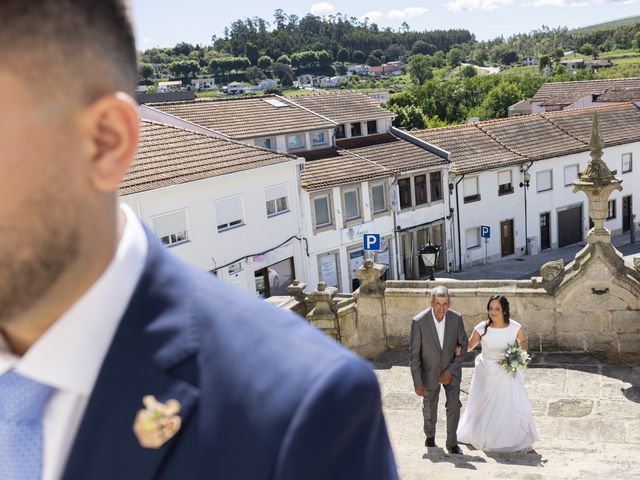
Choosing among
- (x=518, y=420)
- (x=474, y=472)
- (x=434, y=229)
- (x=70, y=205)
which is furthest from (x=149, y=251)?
(x=434, y=229)

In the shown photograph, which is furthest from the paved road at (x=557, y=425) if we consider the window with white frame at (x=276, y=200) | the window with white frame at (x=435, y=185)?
the window with white frame at (x=435, y=185)

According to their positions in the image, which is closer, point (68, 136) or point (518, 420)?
point (68, 136)

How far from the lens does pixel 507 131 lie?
3659 centimetres

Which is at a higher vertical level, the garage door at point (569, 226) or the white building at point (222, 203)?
the white building at point (222, 203)

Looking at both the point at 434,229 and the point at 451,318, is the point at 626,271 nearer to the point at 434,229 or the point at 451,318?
the point at 451,318

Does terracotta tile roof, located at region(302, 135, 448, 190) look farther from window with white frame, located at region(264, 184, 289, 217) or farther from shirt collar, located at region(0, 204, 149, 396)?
shirt collar, located at region(0, 204, 149, 396)

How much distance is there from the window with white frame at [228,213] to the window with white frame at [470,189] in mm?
12744

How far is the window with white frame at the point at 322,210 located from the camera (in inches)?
1117

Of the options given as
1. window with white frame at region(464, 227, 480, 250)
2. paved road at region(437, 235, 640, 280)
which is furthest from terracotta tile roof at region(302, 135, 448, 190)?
paved road at region(437, 235, 640, 280)

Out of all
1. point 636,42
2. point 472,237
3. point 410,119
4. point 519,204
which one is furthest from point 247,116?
point 636,42

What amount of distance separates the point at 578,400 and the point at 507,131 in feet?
89.9

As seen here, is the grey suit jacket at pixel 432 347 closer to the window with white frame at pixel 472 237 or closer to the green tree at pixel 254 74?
the window with white frame at pixel 472 237

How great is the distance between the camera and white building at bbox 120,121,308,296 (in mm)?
20859

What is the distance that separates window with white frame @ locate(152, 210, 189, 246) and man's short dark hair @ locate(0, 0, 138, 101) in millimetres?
19915
